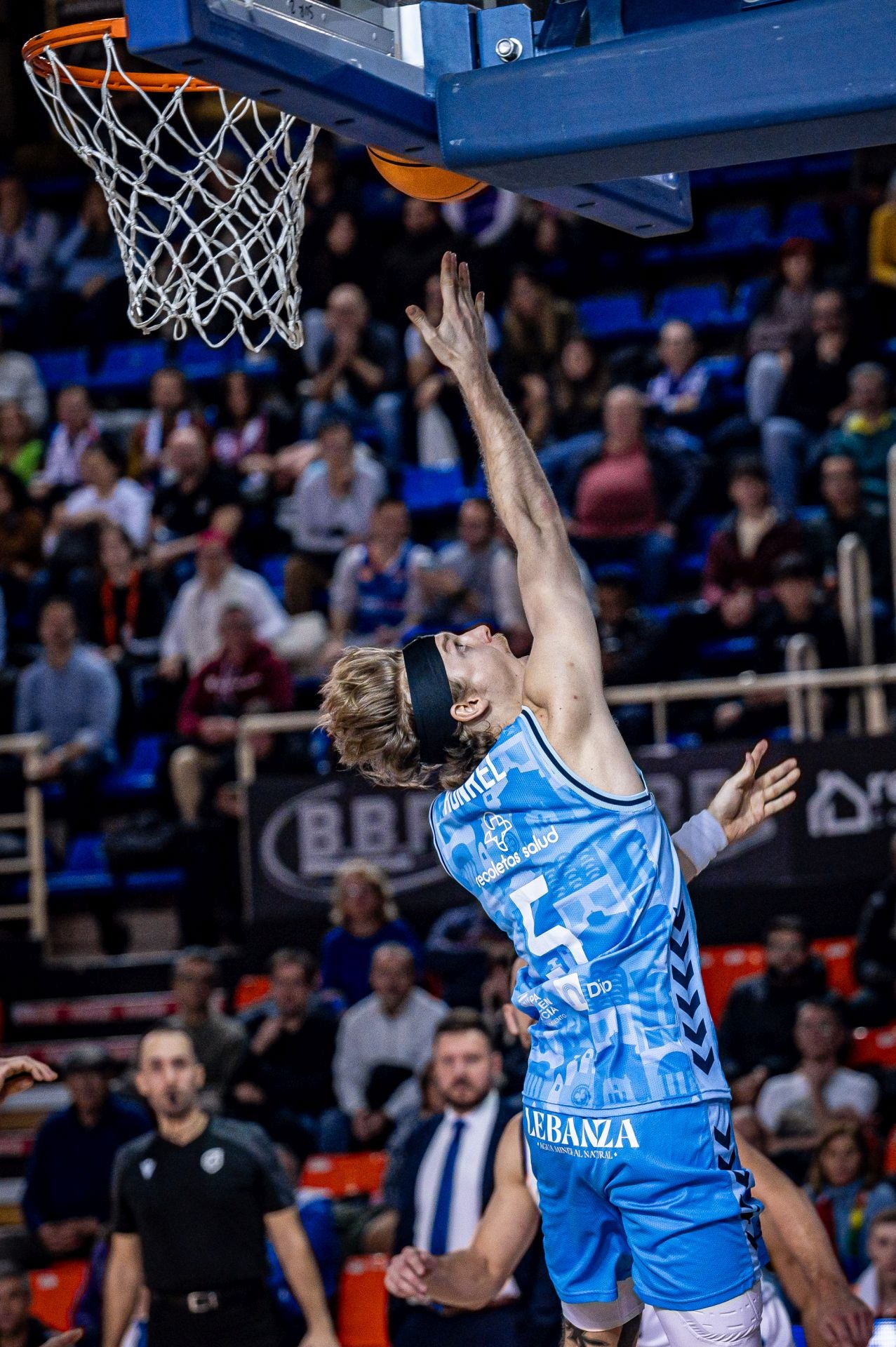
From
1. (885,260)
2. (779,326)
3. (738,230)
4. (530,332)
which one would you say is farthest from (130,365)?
(885,260)

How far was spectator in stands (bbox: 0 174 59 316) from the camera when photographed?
1526 cm

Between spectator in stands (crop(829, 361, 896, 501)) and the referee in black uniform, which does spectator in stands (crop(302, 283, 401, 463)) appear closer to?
spectator in stands (crop(829, 361, 896, 501))

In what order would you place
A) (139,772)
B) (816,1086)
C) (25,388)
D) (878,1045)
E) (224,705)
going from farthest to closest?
(25,388), (139,772), (224,705), (878,1045), (816,1086)

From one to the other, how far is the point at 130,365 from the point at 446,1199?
9851 mm

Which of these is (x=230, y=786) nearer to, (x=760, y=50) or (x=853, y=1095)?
(x=853, y=1095)

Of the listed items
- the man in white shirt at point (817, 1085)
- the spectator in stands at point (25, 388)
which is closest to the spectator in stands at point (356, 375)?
the spectator in stands at point (25, 388)

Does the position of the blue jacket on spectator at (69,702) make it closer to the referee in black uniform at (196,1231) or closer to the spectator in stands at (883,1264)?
the referee in black uniform at (196,1231)

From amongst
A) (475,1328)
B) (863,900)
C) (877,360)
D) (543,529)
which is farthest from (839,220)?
(543,529)

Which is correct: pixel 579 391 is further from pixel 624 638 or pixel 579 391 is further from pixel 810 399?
pixel 624 638

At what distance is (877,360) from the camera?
11.9 metres

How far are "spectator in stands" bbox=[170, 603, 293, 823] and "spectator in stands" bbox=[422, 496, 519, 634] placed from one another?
3.45ft

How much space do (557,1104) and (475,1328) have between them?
2735 mm

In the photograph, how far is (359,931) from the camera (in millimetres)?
9508


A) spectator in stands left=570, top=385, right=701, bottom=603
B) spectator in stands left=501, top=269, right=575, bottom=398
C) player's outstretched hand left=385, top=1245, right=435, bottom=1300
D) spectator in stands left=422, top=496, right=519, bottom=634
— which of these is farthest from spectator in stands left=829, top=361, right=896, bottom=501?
player's outstretched hand left=385, top=1245, right=435, bottom=1300
